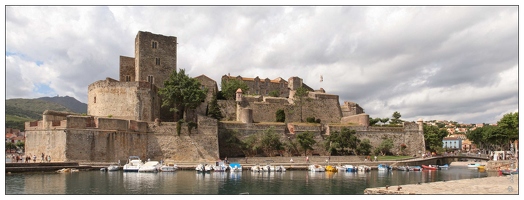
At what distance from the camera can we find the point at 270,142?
4156 centimetres

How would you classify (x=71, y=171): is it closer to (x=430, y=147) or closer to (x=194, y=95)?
(x=194, y=95)

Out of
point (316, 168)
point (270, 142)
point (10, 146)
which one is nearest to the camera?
point (316, 168)

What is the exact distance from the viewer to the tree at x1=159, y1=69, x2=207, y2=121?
131ft

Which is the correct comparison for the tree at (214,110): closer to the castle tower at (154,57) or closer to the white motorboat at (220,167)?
the castle tower at (154,57)

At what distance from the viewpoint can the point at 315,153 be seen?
44.8m

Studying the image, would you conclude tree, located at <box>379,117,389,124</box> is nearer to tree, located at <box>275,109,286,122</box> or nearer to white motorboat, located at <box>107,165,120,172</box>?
tree, located at <box>275,109,286,122</box>

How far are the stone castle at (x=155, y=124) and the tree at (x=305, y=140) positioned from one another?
139 cm

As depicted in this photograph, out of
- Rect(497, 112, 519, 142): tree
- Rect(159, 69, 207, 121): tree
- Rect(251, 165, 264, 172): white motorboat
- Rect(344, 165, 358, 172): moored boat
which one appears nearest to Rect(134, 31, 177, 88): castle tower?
Rect(159, 69, 207, 121): tree

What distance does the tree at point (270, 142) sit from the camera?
41531 millimetres

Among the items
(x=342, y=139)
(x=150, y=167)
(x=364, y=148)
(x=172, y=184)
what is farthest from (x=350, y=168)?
(x=172, y=184)

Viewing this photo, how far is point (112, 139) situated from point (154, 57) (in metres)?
11.7

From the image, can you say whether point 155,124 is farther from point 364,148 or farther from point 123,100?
point 364,148

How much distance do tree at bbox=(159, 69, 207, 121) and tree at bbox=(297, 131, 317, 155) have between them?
33.3 ft

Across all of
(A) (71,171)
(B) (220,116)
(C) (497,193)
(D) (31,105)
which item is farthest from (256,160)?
(D) (31,105)
